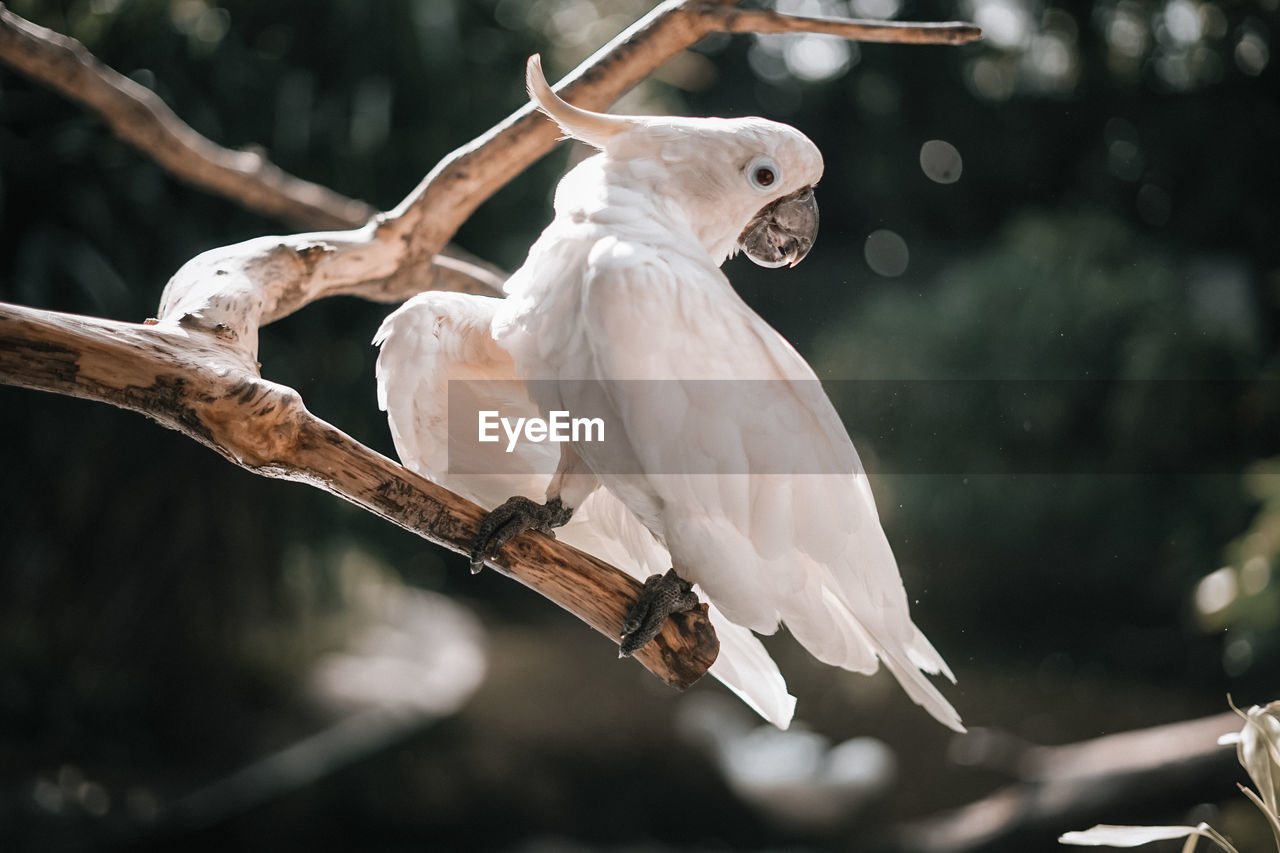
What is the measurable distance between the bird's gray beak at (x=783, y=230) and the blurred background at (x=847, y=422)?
86 cm

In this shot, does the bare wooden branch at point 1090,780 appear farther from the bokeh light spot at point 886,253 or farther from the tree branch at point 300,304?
the tree branch at point 300,304

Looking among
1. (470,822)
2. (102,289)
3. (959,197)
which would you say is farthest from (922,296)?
(102,289)

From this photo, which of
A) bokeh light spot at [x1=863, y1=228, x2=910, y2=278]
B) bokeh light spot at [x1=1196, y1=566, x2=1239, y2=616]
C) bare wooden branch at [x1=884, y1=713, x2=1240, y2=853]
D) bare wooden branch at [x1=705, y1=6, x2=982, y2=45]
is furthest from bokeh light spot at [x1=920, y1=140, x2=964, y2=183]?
bare wooden branch at [x1=884, y1=713, x2=1240, y2=853]

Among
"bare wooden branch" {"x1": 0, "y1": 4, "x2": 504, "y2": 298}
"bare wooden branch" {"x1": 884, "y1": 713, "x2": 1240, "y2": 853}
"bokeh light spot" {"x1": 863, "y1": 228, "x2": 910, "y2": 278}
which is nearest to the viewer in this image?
"bare wooden branch" {"x1": 0, "y1": 4, "x2": 504, "y2": 298}

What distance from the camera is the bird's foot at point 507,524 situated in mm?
811

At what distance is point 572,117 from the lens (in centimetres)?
83

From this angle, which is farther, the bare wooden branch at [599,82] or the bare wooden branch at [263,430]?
the bare wooden branch at [599,82]

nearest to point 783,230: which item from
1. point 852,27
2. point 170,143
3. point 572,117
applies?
point 572,117

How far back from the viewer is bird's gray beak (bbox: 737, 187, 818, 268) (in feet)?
2.97

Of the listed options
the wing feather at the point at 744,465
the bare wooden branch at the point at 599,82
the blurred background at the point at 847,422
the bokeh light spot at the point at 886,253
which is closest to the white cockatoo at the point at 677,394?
the wing feather at the point at 744,465

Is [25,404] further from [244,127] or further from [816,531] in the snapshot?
[816,531]

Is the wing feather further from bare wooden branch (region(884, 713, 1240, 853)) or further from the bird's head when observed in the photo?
bare wooden branch (region(884, 713, 1240, 853))

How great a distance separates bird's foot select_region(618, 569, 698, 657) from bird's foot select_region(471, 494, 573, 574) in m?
0.11

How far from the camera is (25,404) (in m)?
2.25
